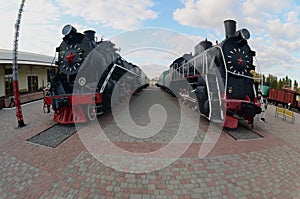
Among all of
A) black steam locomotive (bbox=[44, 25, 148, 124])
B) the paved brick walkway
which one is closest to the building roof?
black steam locomotive (bbox=[44, 25, 148, 124])

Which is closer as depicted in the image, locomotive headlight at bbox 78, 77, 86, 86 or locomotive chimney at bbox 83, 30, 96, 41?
locomotive headlight at bbox 78, 77, 86, 86

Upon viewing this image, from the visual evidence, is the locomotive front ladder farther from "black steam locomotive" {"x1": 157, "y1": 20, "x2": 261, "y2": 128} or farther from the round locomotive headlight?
the round locomotive headlight

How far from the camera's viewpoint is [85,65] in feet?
22.1

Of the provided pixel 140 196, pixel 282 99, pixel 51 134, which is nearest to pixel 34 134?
pixel 51 134

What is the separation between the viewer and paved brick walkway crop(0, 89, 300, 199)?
9.95 ft

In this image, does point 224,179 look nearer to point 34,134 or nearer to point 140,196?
point 140,196

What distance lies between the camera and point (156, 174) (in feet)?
11.3

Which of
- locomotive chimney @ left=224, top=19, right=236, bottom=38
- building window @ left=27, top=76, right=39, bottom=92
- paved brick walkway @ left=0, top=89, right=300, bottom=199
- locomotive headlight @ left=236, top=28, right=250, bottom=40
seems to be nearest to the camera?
paved brick walkway @ left=0, top=89, right=300, bottom=199

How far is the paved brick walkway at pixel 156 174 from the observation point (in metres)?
3.03

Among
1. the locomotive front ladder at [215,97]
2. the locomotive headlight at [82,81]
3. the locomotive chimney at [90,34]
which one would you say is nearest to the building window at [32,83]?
the locomotive chimney at [90,34]

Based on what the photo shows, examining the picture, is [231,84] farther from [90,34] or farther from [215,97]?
[90,34]

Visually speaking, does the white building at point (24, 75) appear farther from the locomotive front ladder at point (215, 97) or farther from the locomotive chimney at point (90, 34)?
the locomotive front ladder at point (215, 97)

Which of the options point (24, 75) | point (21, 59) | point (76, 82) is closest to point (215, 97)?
point (76, 82)

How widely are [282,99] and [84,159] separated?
17.3 metres
